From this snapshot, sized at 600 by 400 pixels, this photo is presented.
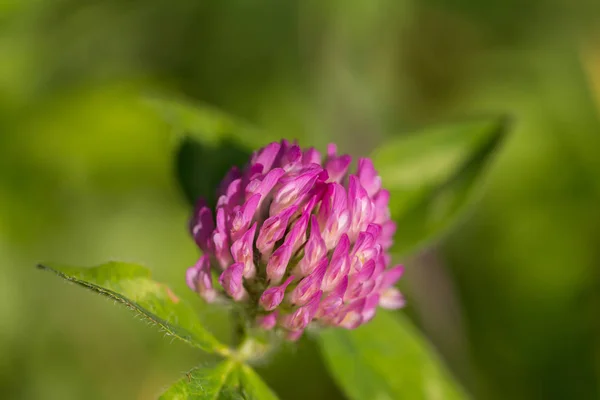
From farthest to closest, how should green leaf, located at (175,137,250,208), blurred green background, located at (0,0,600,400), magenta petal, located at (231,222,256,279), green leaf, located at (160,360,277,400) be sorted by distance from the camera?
blurred green background, located at (0,0,600,400) < green leaf, located at (175,137,250,208) < magenta petal, located at (231,222,256,279) < green leaf, located at (160,360,277,400)

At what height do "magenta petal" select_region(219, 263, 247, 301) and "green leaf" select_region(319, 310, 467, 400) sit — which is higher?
"magenta petal" select_region(219, 263, 247, 301)

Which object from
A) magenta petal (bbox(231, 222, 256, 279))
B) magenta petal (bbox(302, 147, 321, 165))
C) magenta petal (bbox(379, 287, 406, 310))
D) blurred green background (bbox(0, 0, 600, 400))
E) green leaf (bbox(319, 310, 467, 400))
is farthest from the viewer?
blurred green background (bbox(0, 0, 600, 400))

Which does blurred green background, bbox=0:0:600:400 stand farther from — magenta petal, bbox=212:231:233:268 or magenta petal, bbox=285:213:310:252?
magenta petal, bbox=285:213:310:252

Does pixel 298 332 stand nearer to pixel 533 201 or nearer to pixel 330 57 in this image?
pixel 330 57

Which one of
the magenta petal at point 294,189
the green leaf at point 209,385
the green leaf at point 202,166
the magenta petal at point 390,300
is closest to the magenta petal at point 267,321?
the green leaf at point 209,385

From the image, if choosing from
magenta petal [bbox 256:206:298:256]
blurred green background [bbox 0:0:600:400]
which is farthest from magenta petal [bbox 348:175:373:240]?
blurred green background [bbox 0:0:600:400]

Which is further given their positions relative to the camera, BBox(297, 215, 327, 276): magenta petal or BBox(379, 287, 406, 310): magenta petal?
BBox(379, 287, 406, 310): magenta petal

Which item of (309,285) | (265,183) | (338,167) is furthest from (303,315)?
(338,167)
